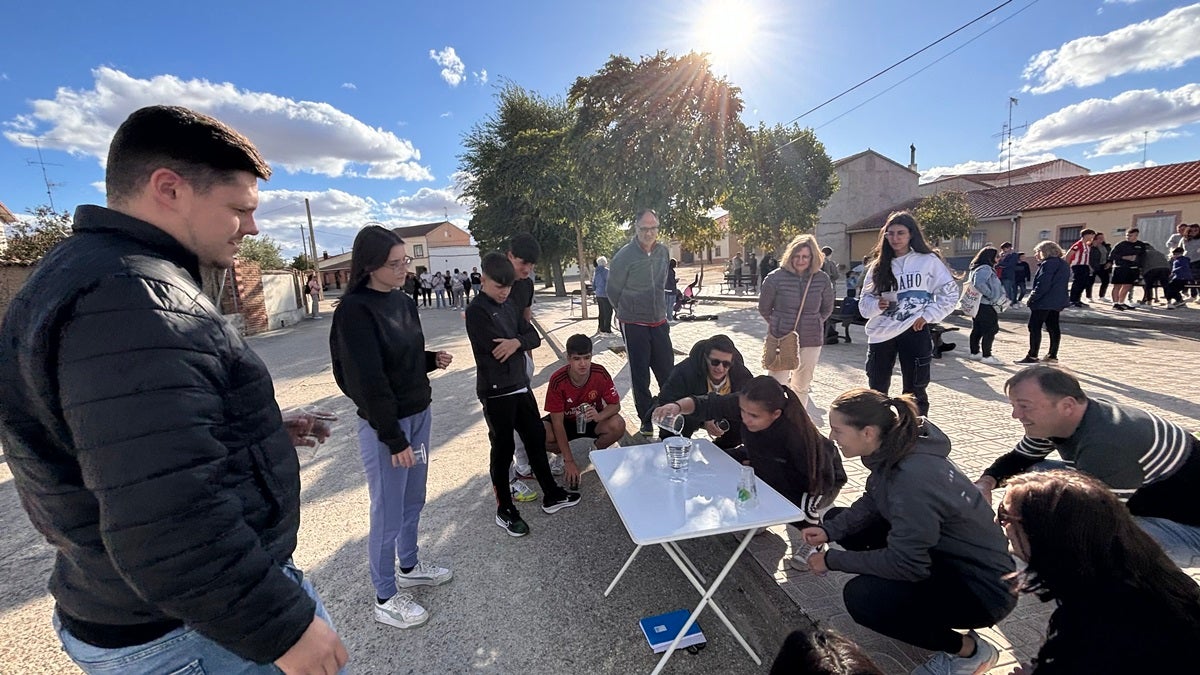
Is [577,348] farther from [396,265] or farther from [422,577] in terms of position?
[422,577]

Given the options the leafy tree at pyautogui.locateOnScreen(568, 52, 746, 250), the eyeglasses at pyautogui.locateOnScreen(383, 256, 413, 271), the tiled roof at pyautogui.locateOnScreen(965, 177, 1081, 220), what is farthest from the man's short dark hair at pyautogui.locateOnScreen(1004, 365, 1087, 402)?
the tiled roof at pyautogui.locateOnScreen(965, 177, 1081, 220)

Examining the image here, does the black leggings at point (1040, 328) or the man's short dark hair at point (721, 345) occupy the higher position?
the man's short dark hair at point (721, 345)

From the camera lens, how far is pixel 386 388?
2.37 meters

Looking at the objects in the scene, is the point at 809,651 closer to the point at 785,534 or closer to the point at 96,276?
the point at 96,276

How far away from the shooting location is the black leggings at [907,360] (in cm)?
402

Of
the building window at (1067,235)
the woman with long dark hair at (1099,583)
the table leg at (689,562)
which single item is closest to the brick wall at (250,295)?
the table leg at (689,562)

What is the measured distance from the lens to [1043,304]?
22.0ft

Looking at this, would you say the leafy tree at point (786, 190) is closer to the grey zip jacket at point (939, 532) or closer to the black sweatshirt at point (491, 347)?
the black sweatshirt at point (491, 347)

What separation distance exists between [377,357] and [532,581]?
1528mm

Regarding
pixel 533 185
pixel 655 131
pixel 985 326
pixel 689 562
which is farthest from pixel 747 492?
pixel 533 185

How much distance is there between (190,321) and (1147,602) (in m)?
2.35

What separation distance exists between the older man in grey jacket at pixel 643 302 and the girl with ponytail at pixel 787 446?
164 centimetres

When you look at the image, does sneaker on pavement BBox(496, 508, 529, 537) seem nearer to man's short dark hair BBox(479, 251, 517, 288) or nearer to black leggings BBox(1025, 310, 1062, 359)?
man's short dark hair BBox(479, 251, 517, 288)

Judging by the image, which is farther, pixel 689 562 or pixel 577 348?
pixel 577 348
